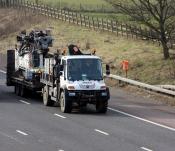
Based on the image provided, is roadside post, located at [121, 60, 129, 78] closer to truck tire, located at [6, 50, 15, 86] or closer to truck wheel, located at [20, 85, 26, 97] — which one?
truck tire, located at [6, 50, 15, 86]

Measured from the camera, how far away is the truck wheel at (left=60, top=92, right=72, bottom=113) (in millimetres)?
27938

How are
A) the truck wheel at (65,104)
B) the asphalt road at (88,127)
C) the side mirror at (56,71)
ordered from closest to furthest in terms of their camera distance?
the asphalt road at (88,127) < the truck wheel at (65,104) < the side mirror at (56,71)

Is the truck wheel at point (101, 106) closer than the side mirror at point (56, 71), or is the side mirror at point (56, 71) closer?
the truck wheel at point (101, 106)

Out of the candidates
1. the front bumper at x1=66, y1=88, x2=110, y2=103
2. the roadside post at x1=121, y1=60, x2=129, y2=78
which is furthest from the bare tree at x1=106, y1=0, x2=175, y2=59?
the front bumper at x1=66, y1=88, x2=110, y2=103

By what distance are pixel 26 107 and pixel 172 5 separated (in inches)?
668

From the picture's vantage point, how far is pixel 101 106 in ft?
94.0

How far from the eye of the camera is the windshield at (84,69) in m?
28.5

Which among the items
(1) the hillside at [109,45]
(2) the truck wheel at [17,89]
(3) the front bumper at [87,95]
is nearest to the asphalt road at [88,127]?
(3) the front bumper at [87,95]

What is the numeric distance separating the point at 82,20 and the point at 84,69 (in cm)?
4049

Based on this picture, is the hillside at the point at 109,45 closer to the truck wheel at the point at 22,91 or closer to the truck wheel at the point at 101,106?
the truck wheel at the point at 22,91

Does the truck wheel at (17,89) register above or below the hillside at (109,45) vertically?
below

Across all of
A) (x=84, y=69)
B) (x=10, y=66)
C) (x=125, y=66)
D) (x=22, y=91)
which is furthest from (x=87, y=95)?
(x=125, y=66)

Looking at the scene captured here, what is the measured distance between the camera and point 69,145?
2052 centimetres

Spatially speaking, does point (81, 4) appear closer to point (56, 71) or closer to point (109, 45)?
point (109, 45)
